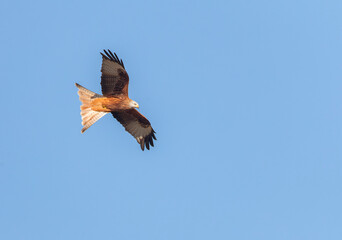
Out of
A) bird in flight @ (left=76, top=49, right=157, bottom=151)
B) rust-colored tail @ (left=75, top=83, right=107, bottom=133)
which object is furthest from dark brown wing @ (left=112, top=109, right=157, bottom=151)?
rust-colored tail @ (left=75, top=83, right=107, bottom=133)

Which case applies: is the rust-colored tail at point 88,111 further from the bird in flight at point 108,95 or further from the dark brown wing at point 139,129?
the dark brown wing at point 139,129

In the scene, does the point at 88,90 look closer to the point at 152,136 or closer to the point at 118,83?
the point at 118,83

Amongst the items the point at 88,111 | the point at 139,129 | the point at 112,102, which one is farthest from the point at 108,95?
the point at 139,129

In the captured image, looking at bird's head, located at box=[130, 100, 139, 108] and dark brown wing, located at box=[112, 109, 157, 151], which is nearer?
bird's head, located at box=[130, 100, 139, 108]

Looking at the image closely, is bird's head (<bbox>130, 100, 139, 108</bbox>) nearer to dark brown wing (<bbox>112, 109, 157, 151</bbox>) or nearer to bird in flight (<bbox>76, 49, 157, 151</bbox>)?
bird in flight (<bbox>76, 49, 157, 151</bbox>)

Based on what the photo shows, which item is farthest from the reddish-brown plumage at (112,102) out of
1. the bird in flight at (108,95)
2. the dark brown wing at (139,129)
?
the dark brown wing at (139,129)

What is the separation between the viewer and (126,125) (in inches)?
704

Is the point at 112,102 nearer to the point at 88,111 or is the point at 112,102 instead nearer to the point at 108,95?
the point at 108,95

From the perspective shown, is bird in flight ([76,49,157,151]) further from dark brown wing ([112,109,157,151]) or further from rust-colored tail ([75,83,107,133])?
dark brown wing ([112,109,157,151])

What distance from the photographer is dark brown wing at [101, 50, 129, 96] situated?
53.8ft

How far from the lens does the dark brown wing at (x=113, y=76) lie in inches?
645

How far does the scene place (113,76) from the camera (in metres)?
16.6

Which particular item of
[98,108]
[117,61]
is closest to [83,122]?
[98,108]

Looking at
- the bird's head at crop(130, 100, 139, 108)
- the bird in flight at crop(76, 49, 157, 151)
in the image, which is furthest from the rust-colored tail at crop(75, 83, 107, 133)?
the bird's head at crop(130, 100, 139, 108)
